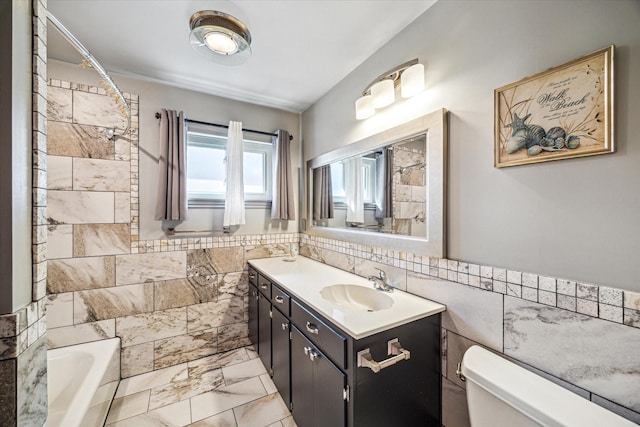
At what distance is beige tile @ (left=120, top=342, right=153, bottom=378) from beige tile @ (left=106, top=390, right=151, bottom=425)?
253mm

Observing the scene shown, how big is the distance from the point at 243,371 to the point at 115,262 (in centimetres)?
138

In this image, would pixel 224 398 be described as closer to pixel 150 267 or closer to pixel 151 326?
pixel 151 326

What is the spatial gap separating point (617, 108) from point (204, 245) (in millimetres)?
2617

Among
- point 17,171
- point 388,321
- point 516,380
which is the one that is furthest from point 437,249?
point 17,171

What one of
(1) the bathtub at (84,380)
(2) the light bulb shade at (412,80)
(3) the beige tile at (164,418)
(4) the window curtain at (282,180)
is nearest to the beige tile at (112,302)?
(1) the bathtub at (84,380)

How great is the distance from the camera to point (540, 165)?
98cm

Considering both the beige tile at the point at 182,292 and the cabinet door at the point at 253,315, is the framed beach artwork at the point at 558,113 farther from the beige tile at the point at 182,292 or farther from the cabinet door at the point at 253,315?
the beige tile at the point at 182,292

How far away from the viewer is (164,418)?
161cm

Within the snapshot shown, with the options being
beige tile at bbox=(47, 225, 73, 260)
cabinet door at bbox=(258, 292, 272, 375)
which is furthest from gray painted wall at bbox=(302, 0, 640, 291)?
beige tile at bbox=(47, 225, 73, 260)

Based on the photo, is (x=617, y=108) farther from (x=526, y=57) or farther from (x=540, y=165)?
(x=526, y=57)

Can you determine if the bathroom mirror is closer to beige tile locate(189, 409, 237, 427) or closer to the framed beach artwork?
the framed beach artwork

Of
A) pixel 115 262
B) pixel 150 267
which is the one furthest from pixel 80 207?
pixel 150 267

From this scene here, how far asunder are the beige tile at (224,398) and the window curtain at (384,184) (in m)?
1.60

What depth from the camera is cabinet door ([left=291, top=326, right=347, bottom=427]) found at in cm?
111
